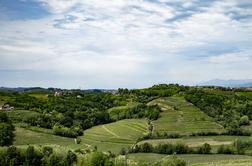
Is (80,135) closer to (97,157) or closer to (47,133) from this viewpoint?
(47,133)

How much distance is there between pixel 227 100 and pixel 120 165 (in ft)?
276

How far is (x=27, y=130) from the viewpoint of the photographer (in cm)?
9150

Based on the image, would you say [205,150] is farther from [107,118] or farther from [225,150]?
[107,118]

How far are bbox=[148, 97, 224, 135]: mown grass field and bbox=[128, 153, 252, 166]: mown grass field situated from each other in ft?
75.6

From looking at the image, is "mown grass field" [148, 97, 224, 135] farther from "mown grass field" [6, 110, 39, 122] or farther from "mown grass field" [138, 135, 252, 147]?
"mown grass field" [6, 110, 39, 122]

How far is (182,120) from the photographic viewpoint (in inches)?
4277

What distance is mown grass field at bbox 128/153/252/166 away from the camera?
63.8m

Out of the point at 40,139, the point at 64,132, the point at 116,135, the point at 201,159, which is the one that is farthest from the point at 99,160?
the point at 64,132

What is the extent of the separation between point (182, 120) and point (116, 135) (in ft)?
69.1

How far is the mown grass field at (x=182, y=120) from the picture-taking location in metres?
99.7

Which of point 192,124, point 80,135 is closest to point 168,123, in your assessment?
point 192,124

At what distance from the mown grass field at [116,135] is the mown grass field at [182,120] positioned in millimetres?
5019

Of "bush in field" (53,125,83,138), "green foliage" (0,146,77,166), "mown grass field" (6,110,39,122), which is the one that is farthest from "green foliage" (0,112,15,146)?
"mown grass field" (6,110,39,122)

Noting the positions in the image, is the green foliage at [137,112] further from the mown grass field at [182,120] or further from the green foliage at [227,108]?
the green foliage at [227,108]
